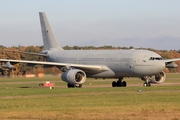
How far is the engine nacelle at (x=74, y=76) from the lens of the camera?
2115 inches

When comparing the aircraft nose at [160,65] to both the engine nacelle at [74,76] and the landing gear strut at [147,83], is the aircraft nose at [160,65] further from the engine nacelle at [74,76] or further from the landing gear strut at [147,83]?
the engine nacelle at [74,76]

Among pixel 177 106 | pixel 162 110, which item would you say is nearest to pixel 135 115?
pixel 162 110

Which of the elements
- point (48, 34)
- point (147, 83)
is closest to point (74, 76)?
point (147, 83)

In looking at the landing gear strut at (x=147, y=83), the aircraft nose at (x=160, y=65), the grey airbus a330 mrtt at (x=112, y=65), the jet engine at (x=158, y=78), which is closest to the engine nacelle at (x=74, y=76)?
the grey airbus a330 mrtt at (x=112, y=65)

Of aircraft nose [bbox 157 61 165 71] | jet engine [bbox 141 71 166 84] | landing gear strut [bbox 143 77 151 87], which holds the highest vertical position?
aircraft nose [bbox 157 61 165 71]

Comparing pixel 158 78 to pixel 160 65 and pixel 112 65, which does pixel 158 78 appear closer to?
pixel 112 65

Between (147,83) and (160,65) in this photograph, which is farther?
(147,83)

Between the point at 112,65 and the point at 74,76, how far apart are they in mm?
5352

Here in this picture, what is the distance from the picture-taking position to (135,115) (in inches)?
988

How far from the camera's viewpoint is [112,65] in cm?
5728

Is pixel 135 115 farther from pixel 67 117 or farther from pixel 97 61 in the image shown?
pixel 97 61

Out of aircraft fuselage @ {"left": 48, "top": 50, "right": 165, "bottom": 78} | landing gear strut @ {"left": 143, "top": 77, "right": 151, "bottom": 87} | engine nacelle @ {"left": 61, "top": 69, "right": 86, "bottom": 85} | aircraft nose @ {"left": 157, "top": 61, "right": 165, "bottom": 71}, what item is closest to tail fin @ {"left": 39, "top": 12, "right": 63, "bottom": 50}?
aircraft fuselage @ {"left": 48, "top": 50, "right": 165, "bottom": 78}

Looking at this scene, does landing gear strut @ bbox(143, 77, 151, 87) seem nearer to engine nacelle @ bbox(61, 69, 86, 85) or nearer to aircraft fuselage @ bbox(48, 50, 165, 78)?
aircraft fuselage @ bbox(48, 50, 165, 78)

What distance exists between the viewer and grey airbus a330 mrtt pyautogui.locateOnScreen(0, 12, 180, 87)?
54.2m
